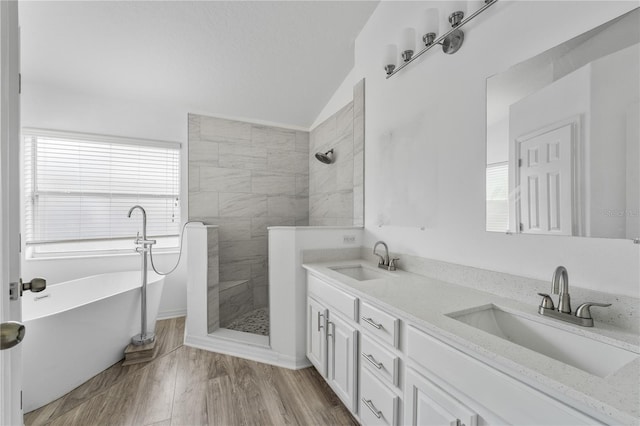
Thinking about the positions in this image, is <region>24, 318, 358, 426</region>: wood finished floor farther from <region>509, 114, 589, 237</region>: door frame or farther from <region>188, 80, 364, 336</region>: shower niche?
<region>509, 114, 589, 237</region>: door frame

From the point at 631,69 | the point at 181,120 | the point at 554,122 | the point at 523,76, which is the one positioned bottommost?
the point at 554,122

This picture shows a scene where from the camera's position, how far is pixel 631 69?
890mm

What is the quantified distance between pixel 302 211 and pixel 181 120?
190 cm

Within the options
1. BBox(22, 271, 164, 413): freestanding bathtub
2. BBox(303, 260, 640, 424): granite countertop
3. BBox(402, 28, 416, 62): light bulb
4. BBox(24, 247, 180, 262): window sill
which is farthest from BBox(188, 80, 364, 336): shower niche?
BBox(303, 260, 640, 424): granite countertop

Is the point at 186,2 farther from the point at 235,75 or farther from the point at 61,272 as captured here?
the point at 61,272

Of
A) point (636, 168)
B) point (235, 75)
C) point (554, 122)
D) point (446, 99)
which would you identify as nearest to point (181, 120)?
point (235, 75)

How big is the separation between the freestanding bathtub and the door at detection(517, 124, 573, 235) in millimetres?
2809

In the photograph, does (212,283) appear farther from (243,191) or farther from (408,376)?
(408,376)

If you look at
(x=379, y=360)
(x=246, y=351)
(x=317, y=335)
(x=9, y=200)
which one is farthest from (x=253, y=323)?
(x=9, y=200)

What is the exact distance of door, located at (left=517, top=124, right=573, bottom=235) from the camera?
105 centimetres

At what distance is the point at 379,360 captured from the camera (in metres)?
1.29

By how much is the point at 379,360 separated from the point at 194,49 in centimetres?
282

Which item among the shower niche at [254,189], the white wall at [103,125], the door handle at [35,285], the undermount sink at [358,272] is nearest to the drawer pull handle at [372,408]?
the undermount sink at [358,272]

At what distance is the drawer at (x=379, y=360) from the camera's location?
1.19 m
